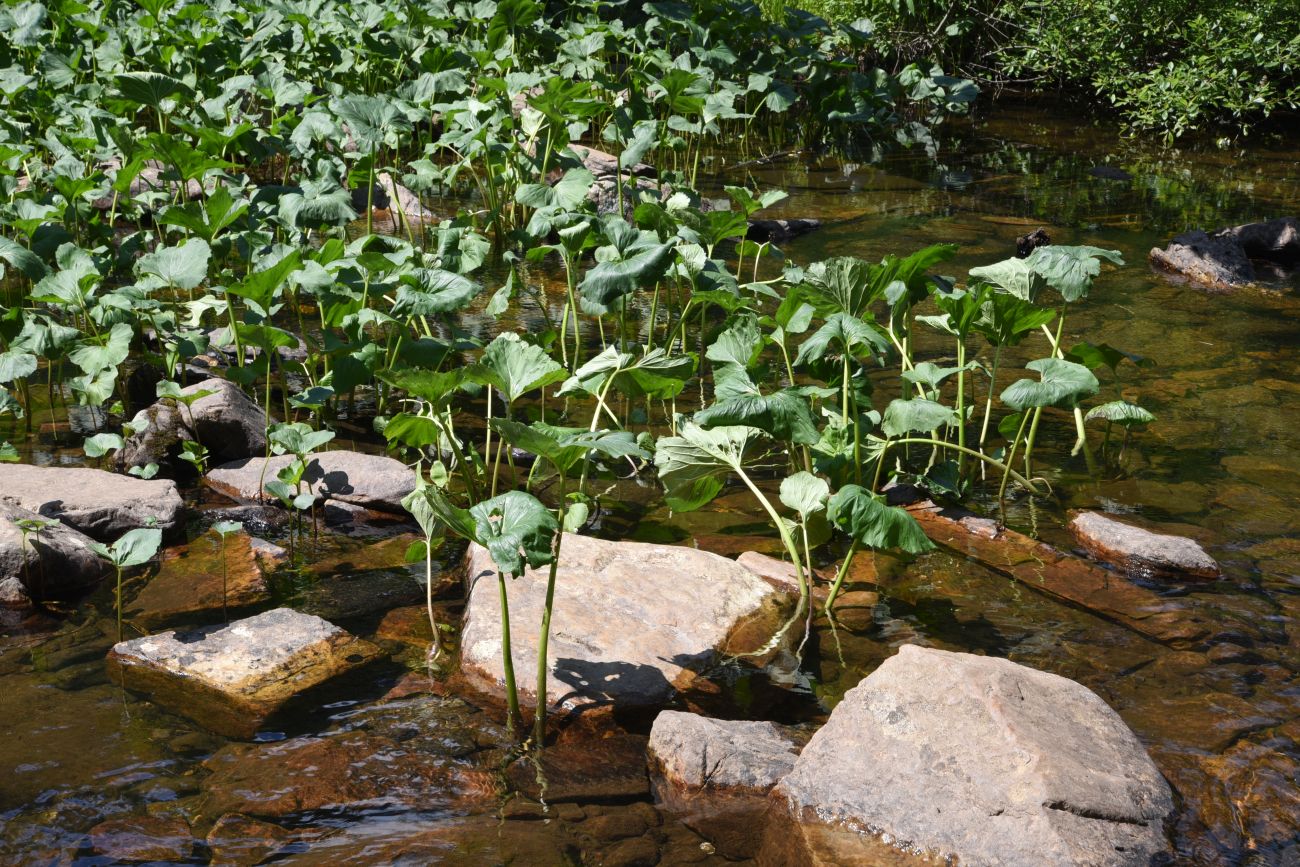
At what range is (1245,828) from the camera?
2490 mm

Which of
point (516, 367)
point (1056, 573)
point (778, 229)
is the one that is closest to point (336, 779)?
point (516, 367)

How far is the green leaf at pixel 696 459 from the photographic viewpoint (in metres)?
3.39

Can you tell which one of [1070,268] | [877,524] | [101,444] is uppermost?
[1070,268]

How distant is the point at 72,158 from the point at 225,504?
2475 millimetres

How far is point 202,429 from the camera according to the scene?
4.24 m

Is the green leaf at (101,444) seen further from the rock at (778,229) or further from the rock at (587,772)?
the rock at (778,229)

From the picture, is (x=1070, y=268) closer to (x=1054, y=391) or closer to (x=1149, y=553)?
(x=1054, y=391)

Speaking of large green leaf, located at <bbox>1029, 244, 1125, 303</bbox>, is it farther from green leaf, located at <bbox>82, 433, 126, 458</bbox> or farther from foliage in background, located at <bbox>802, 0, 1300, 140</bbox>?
foliage in background, located at <bbox>802, 0, 1300, 140</bbox>

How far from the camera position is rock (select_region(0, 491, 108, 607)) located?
3262mm

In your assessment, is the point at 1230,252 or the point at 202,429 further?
the point at 1230,252

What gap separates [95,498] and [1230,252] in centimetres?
623

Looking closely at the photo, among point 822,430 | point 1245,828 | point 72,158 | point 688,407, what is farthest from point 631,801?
point 72,158

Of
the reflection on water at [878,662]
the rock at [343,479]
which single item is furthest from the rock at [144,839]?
the rock at [343,479]

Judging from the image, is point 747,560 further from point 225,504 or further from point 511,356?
point 225,504
